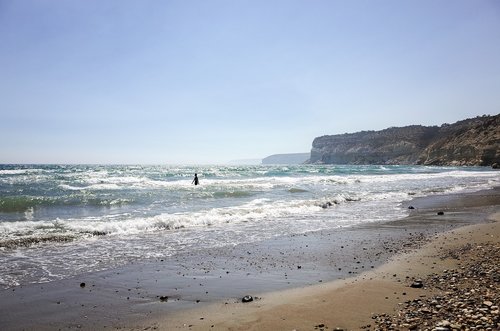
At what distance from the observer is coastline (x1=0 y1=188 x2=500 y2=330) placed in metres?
5.29

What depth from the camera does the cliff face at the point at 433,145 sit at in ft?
313

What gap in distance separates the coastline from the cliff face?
96.7 meters

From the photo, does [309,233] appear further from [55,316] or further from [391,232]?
[55,316]

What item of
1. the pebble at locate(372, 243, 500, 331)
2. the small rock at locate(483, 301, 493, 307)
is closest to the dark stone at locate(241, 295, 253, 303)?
the pebble at locate(372, 243, 500, 331)

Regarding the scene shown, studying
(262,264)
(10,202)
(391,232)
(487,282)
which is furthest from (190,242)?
(10,202)

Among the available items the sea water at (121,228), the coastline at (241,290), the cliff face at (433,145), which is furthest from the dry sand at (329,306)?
the cliff face at (433,145)

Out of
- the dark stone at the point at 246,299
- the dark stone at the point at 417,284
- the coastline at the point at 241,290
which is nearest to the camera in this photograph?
the coastline at the point at 241,290

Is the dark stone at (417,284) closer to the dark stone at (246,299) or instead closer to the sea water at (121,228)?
the dark stone at (246,299)

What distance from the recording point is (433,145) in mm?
127688

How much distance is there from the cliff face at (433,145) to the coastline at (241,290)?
96.7 m

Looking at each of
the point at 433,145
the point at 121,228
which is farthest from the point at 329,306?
the point at 433,145

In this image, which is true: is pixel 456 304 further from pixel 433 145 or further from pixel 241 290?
pixel 433 145

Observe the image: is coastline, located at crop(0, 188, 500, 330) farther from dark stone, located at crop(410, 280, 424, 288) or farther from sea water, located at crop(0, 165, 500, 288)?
sea water, located at crop(0, 165, 500, 288)

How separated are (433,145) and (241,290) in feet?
454
